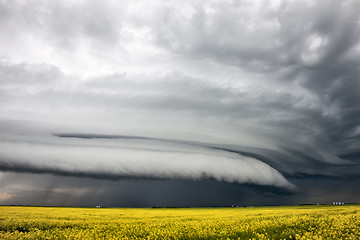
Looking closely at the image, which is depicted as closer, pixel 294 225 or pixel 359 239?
pixel 359 239

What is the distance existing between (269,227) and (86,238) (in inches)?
635

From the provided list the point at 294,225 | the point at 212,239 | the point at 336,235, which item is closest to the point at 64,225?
the point at 212,239

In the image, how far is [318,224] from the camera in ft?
80.7

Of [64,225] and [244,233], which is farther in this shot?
[64,225]

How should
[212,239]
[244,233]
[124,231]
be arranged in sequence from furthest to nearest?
1. [124,231]
2. [244,233]
3. [212,239]

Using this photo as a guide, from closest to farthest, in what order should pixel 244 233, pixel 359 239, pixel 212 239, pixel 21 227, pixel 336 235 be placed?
pixel 359 239 < pixel 336 235 < pixel 212 239 < pixel 244 233 < pixel 21 227

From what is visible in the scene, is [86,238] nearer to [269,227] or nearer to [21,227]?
[21,227]

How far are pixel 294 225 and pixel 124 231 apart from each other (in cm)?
1629

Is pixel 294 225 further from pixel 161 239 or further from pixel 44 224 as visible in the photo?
pixel 44 224

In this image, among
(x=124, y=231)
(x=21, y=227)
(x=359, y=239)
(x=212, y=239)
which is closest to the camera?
(x=359, y=239)

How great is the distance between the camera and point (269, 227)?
2372 cm

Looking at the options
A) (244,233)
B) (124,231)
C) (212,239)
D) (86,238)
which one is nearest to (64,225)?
(124,231)

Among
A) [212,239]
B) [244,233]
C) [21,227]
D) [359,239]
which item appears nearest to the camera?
[359,239]

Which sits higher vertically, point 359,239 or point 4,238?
point 359,239
